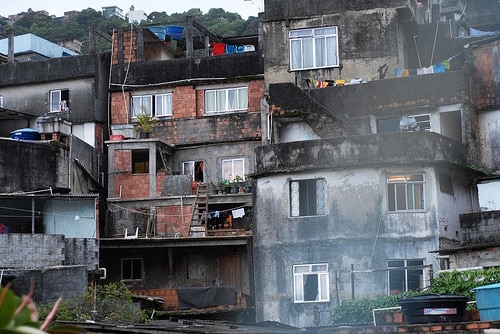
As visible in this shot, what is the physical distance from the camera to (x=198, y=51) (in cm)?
5278

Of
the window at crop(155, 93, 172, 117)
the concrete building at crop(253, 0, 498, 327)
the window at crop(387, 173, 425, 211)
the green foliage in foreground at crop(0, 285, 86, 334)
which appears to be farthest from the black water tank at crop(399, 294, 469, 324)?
the window at crop(155, 93, 172, 117)

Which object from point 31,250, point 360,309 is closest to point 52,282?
point 31,250

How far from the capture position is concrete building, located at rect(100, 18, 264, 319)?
35812mm

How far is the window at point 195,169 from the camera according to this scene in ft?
127

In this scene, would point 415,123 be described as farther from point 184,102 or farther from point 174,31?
point 174,31

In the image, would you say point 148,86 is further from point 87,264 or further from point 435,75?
point 435,75

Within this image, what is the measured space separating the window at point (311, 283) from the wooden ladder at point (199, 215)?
7.08m

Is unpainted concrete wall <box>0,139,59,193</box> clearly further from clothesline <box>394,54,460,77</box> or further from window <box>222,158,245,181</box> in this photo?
clothesline <box>394,54,460,77</box>

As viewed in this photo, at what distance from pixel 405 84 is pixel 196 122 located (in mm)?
9761

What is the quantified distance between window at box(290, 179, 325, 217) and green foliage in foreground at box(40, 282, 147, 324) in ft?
17.8

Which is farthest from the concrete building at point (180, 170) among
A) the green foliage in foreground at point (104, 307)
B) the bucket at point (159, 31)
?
the green foliage in foreground at point (104, 307)

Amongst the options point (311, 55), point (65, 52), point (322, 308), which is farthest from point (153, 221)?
point (65, 52)

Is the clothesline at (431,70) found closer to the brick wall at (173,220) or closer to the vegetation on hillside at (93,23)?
the brick wall at (173,220)

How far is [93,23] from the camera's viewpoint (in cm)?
6912
